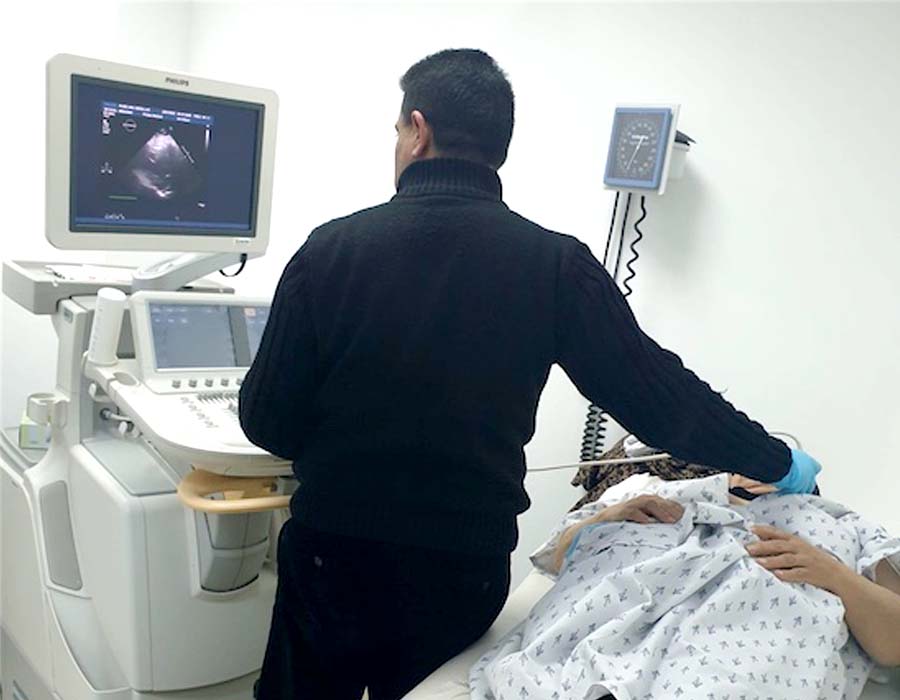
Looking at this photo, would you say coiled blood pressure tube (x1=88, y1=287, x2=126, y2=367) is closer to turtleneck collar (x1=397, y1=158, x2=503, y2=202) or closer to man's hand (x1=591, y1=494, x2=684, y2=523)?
turtleneck collar (x1=397, y1=158, x2=503, y2=202)

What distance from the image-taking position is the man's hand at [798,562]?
1.09 m

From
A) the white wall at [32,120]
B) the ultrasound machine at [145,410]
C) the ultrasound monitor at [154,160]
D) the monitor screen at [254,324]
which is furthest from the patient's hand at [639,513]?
the white wall at [32,120]

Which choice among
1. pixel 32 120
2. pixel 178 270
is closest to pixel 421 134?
pixel 178 270

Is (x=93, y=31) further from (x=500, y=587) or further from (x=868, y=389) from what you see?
(x=868, y=389)

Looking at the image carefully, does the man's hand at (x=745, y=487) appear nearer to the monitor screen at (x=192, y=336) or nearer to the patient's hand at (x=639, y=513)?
the patient's hand at (x=639, y=513)

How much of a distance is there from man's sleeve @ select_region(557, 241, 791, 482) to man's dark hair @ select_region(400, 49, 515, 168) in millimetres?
193

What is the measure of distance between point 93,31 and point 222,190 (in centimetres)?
137

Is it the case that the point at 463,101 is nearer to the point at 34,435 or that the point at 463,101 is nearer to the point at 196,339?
the point at 196,339

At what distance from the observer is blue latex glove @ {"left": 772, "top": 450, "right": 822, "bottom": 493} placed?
122 centimetres

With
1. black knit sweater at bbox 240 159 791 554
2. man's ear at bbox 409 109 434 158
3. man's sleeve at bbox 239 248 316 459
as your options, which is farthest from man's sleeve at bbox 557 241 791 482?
man's sleeve at bbox 239 248 316 459

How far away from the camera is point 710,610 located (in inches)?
39.6

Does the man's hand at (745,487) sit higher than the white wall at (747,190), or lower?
lower

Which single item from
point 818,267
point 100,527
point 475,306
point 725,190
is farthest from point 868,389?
point 100,527

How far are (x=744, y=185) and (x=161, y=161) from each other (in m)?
1.23
